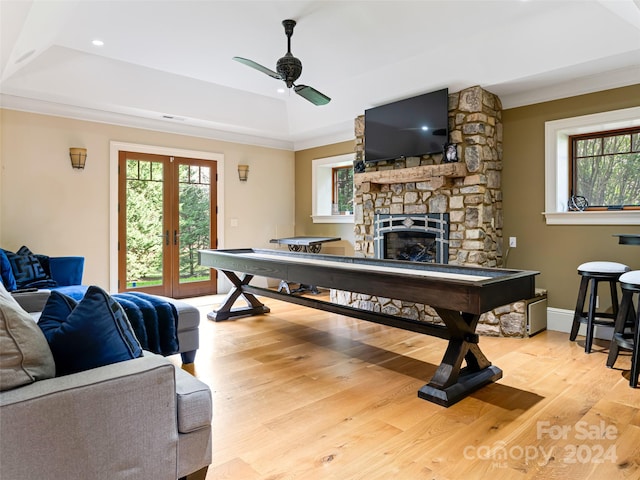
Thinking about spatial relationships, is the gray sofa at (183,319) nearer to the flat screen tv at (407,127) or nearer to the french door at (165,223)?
the french door at (165,223)

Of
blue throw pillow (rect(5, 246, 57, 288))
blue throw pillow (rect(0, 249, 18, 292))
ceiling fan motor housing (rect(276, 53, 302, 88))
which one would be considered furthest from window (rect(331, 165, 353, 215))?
blue throw pillow (rect(0, 249, 18, 292))

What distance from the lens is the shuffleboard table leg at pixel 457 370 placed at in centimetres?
265

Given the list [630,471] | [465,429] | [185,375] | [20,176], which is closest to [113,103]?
[20,176]

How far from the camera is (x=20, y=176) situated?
4.71 m

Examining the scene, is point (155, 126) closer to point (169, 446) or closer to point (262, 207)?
point (262, 207)

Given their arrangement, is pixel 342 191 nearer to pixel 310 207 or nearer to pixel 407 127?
pixel 310 207

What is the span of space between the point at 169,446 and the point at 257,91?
202 inches

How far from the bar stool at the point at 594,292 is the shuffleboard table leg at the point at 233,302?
3.47 metres

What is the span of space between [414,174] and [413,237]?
847mm

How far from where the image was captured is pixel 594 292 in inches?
141

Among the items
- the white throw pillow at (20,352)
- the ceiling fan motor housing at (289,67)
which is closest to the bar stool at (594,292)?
the ceiling fan motor housing at (289,67)

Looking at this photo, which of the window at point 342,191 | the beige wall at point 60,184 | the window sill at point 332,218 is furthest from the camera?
the window at point 342,191

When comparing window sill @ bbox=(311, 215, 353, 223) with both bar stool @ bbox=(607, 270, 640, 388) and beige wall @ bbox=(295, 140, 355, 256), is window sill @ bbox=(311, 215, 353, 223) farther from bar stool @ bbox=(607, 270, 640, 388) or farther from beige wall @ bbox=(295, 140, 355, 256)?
bar stool @ bbox=(607, 270, 640, 388)

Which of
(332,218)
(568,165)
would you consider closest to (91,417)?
(568,165)
